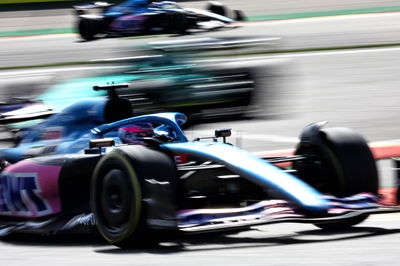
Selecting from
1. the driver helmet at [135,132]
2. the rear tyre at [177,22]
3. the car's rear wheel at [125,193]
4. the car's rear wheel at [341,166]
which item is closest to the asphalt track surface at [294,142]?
the car's rear wheel at [125,193]

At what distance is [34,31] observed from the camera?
23.4 m

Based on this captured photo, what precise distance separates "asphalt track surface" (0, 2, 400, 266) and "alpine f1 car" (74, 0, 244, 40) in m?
0.53

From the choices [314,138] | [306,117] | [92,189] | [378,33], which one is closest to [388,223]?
[314,138]

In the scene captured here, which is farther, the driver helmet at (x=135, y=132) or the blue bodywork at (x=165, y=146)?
the driver helmet at (x=135, y=132)

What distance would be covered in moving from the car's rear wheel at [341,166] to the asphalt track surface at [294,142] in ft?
0.98

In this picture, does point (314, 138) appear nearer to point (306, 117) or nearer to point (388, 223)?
point (388, 223)

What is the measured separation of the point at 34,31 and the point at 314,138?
59.8 ft

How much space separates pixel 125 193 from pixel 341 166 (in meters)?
1.70

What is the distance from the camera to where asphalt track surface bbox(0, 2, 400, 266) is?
4827mm

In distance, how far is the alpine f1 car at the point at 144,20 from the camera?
66.9 feet

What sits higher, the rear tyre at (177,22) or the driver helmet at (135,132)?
the rear tyre at (177,22)

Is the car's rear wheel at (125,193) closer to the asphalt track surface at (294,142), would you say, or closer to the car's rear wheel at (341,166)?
the asphalt track surface at (294,142)

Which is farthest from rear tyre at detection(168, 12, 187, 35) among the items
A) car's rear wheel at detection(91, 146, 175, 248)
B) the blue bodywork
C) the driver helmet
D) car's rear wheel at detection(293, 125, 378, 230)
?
car's rear wheel at detection(91, 146, 175, 248)

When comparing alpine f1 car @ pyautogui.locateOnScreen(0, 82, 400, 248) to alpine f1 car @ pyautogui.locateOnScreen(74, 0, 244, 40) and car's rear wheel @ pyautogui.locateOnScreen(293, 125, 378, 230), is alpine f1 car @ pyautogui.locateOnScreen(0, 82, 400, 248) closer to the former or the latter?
car's rear wheel @ pyautogui.locateOnScreen(293, 125, 378, 230)
